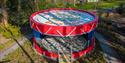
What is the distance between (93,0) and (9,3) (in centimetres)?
2437

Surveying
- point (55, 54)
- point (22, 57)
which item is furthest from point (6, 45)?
point (55, 54)

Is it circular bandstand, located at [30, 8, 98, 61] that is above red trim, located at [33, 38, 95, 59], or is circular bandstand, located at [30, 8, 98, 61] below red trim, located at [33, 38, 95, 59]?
above

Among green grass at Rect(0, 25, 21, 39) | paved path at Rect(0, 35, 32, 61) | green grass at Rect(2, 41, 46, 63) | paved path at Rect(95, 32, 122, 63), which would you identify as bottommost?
paved path at Rect(95, 32, 122, 63)

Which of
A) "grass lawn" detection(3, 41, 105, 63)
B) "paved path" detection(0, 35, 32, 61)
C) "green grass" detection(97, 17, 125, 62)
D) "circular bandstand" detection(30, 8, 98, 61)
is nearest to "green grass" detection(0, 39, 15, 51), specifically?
"paved path" detection(0, 35, 32, 61)

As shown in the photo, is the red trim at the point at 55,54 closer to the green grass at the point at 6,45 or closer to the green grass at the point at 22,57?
the green grass at the point at 22,57

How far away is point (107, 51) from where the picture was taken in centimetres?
2455

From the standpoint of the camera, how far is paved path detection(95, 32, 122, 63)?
22.3 metres

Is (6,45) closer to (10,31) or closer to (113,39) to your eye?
(10,31)

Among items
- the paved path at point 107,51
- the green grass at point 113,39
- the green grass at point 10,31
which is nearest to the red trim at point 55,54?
the paved path at point 107,51

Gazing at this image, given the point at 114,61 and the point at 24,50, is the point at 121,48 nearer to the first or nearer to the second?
the point at 114,61

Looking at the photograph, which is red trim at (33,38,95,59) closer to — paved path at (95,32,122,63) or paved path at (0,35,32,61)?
paved path at (95,32,122,63)

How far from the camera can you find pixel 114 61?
72.5 ft

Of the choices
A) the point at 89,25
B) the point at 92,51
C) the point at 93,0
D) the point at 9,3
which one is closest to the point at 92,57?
the point at 92,51

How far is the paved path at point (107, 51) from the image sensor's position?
73.3 ft
